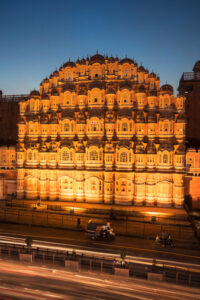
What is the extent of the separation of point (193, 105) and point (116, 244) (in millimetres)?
38176

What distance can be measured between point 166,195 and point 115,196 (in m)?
8.30

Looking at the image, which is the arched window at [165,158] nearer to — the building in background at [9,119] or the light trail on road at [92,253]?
the light trail on road at [92,253]

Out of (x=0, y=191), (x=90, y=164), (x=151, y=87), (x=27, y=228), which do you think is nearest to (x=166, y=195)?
(x=90, y=164)

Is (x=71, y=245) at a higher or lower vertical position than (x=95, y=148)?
lower

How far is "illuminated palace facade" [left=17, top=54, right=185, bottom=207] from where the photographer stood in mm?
43625

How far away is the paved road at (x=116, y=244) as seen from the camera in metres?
24.0

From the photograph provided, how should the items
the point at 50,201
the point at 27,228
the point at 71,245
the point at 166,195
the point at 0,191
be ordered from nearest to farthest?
the point at 71,245
the point at 27,228
the point at 166,195
the point at 50,201
the point at 0,191

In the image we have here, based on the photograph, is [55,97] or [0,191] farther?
[0,191]

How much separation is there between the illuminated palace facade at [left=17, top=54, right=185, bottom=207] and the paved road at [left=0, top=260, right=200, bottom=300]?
25664 mm

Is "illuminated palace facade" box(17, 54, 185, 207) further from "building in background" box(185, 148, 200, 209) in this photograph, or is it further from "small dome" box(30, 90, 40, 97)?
"building in background" box(185, 148, 200, 209)

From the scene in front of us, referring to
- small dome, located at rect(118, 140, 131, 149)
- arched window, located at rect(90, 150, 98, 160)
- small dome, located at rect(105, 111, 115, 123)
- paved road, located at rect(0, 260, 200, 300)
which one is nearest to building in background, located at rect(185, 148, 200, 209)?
small dome, located at rect(118, 140, 131, 149)

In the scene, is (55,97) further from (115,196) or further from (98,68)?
(115,196)

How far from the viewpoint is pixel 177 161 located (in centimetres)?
4300

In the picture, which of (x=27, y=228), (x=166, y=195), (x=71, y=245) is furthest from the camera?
(x=166, y=195)
